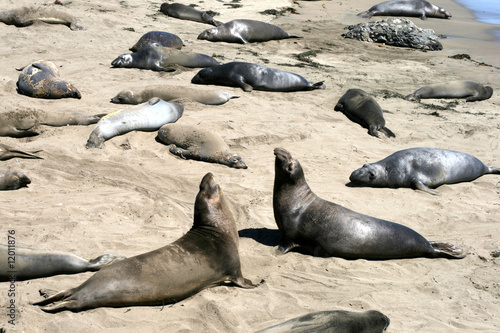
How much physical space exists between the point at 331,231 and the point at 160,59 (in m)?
6.80

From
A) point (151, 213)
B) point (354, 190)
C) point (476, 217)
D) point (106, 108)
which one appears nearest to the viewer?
point (151, 213)

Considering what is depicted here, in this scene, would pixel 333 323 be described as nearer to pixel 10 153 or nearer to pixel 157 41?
pixel 10 153

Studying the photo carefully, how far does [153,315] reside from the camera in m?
3.77

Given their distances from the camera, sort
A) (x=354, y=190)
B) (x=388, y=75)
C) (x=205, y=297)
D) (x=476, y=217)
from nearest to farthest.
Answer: (x=205, y=297), (x=476, y=217), (x=354, y=190), (x=388, y=75)

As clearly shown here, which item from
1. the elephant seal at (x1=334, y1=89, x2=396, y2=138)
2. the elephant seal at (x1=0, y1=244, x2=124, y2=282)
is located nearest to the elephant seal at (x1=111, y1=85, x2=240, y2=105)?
the elephant seal at (x1=334, y1=89, x2=396, y2=138)

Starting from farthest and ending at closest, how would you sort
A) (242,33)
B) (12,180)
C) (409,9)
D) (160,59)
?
(409,9) → (242,33) → (160,59) → (12,180)

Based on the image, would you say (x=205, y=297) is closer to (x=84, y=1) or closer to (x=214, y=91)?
(x=214, y=91)

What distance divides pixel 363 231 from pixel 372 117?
13.9 ft

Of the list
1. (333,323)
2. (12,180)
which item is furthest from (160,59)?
(333,323)

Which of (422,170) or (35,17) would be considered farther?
(35,17)

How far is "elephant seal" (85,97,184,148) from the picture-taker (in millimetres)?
7223

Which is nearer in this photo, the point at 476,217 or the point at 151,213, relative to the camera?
the point at 151,213

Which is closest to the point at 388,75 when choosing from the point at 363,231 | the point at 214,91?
the point at 214,91

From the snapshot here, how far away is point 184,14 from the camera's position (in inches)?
598
